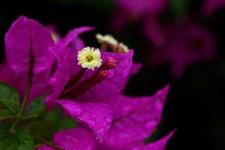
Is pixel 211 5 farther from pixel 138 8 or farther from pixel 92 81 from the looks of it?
pixel 92 81

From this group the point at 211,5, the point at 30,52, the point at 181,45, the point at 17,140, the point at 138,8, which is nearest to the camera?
the point at 17,140

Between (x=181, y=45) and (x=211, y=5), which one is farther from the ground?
(x=211, y=5)

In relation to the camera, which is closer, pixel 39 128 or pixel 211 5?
pixel 39 128

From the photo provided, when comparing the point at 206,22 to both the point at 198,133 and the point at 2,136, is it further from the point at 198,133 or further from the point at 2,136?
the point at 2,136

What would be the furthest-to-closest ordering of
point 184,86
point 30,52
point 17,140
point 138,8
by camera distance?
point 184,86, point 138,8, point 30,52, point 17,140

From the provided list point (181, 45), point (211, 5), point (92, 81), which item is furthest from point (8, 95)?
point (181, 45)

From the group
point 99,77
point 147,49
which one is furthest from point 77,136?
point 147,49
